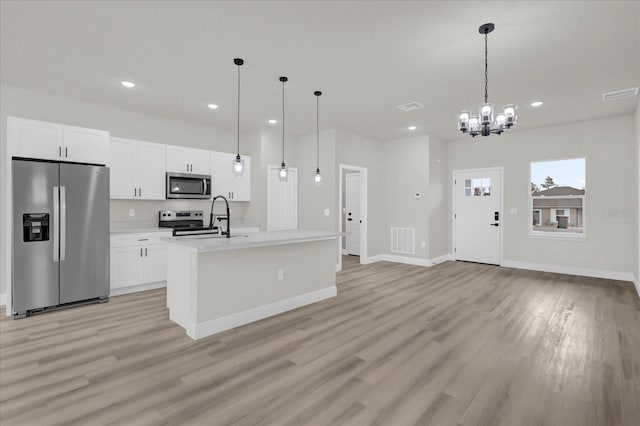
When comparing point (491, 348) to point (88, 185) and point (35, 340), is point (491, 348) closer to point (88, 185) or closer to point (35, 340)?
point (35, 340)

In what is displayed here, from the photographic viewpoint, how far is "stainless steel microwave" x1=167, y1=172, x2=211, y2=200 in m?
5.22

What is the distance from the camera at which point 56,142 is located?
13.1ft

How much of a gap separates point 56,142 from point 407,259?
21.5 feet

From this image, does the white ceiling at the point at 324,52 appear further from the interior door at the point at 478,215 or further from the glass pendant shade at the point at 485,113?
the interior door at the point at 478,215

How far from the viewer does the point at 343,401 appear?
213 centimetres

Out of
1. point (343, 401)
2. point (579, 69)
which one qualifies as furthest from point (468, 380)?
point (579, 69)

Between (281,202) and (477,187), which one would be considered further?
(477,187)

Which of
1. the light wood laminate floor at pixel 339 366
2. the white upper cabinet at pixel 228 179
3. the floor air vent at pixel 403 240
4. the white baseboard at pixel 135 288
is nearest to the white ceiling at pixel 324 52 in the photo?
the white upper cabinet at pixel 228 179

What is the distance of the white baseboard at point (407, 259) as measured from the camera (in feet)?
23.0

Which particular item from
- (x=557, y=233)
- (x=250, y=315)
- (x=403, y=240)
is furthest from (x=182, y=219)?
(x=557, y=233)

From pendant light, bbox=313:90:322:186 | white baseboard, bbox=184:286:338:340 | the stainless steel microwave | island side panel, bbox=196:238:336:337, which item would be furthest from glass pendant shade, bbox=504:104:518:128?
the stainless steel microwave

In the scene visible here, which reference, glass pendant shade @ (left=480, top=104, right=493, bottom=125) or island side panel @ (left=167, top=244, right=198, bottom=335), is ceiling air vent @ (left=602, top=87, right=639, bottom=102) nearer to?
glass pendant shade @ (left=480, top=104, right=493, bottom=125)

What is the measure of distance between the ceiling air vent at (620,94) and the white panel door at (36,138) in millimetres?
7355

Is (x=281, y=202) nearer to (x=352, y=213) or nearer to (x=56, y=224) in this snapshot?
(x=352, y=213)
